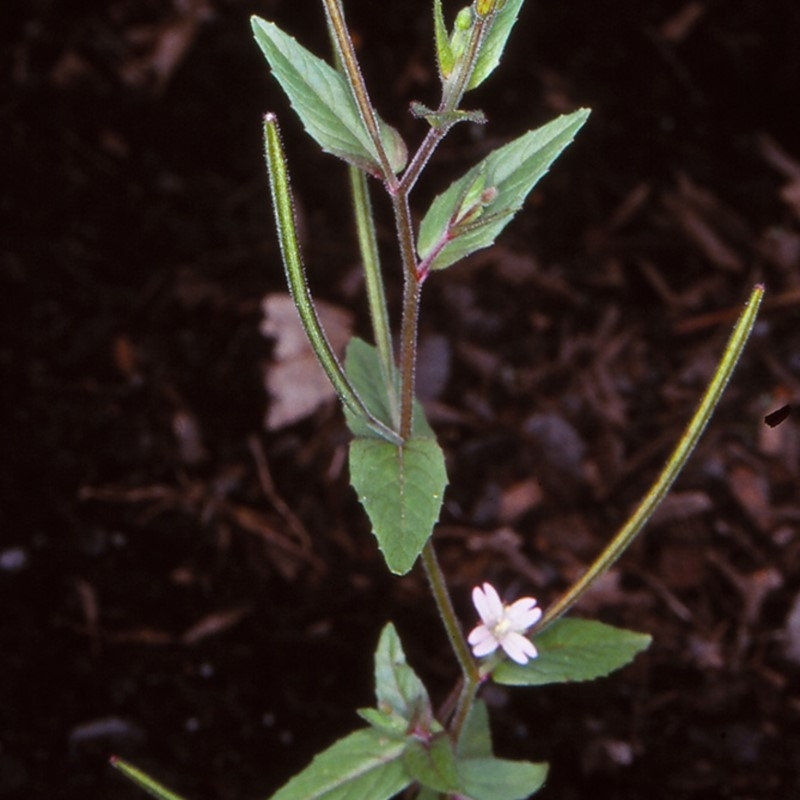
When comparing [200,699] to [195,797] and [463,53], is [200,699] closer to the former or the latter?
[195,797]

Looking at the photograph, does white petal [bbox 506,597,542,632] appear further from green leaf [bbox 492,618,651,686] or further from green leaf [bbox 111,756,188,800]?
green leaf [bbox 111,756,188,800]

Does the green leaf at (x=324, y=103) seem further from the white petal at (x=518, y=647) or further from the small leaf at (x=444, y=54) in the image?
the white petal at (x=518, y=647)

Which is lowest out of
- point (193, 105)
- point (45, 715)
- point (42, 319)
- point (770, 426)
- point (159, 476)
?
point (770, 426)

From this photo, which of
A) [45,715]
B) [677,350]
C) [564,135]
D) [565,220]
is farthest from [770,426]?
[45,715]

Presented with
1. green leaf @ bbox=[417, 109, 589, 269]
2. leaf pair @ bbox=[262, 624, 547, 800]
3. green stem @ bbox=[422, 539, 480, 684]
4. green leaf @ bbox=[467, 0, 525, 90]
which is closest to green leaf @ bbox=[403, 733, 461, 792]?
leaf pair @ bbox=[262, 624, 547, 800]

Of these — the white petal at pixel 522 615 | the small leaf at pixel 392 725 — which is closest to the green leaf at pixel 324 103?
the white petal at pixel 522 615
